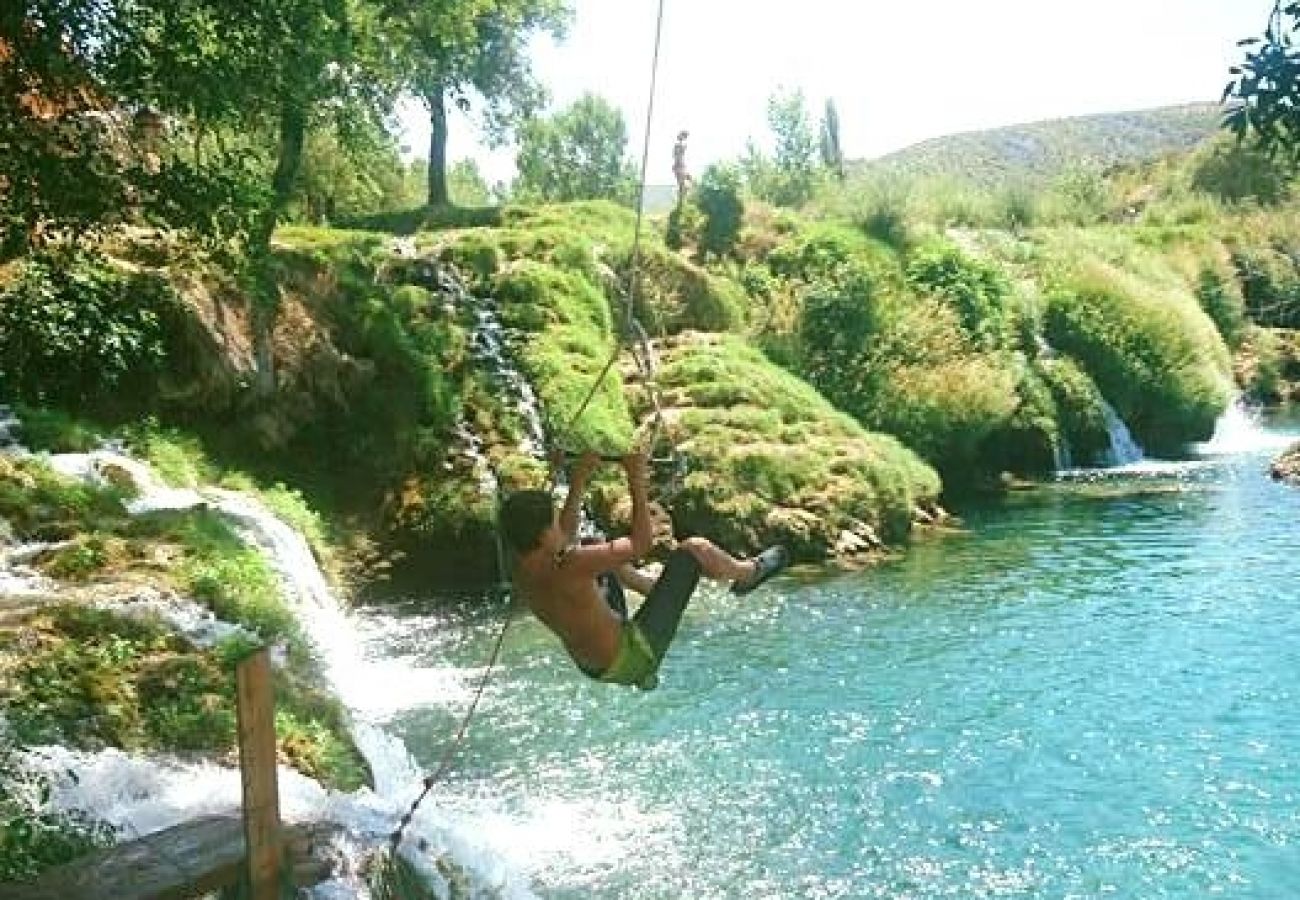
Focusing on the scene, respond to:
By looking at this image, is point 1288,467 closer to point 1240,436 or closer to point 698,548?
point 1240,436

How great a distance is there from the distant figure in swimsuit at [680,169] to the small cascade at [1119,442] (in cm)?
1152

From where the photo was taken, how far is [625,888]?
904cm

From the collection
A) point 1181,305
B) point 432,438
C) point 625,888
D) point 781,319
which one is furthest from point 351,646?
point 1181,305

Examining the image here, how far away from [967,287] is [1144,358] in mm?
5220

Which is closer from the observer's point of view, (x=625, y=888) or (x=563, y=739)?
(x=625, y=888)

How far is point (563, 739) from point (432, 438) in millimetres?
7701

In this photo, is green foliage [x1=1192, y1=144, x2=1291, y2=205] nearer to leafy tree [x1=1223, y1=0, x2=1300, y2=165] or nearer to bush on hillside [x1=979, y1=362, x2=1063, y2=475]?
bush on hillside [x1=979, y1=362, x2=1063, y2=475]

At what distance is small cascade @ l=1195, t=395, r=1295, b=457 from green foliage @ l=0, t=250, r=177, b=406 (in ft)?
81.7

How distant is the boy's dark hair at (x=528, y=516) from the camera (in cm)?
702

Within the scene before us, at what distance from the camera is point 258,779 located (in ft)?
22.2

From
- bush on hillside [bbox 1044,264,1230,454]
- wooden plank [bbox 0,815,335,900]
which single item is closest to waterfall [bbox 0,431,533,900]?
wooden plank [bbox 0,815,335,900]

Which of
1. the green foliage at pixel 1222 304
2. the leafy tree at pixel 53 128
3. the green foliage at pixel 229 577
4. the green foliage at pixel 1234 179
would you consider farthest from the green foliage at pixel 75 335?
the green foliage at pixel 1234 179

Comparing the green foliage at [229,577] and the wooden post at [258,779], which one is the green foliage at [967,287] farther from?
the wooden post at [258,779]

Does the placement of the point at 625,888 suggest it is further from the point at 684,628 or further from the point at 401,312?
the point at 401,312
